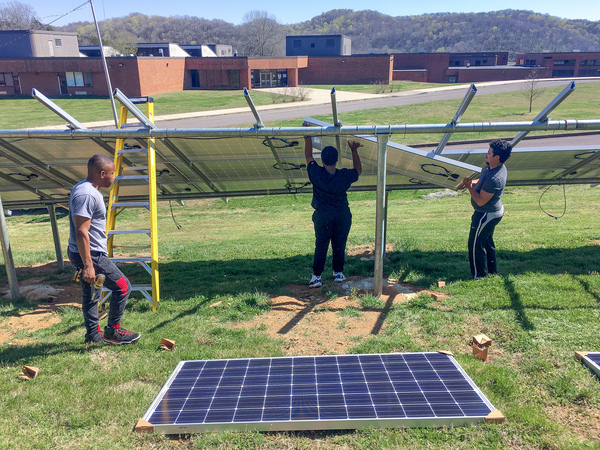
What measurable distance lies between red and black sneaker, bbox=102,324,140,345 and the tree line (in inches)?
3860

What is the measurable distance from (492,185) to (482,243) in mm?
887

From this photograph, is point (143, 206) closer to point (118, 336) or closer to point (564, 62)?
point (118, 336)

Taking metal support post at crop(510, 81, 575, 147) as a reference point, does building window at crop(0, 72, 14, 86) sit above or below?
above

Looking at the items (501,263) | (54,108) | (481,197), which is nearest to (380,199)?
(481,197)

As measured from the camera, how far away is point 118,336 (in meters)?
5.30

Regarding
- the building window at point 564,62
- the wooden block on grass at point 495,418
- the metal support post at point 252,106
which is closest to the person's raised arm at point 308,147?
the metal support post at point 252,106

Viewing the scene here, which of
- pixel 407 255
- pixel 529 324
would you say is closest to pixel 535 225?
pixel 407 255

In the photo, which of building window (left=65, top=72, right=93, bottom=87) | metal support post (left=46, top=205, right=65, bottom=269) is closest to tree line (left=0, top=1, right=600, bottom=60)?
building window (left=65, top=72, right=93, bottom=87)

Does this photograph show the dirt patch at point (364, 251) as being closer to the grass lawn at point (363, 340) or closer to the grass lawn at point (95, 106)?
the grass lawn at point (363, 340)

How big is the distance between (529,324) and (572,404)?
1.35 meters

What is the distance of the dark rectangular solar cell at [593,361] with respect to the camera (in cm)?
420

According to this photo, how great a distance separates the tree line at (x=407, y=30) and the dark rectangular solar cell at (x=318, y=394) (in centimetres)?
9908

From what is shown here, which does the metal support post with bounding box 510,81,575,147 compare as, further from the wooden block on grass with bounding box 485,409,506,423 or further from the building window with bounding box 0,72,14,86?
the building window with bounding box 0,72,14,86

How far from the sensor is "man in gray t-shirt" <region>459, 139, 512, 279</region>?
6168mm
